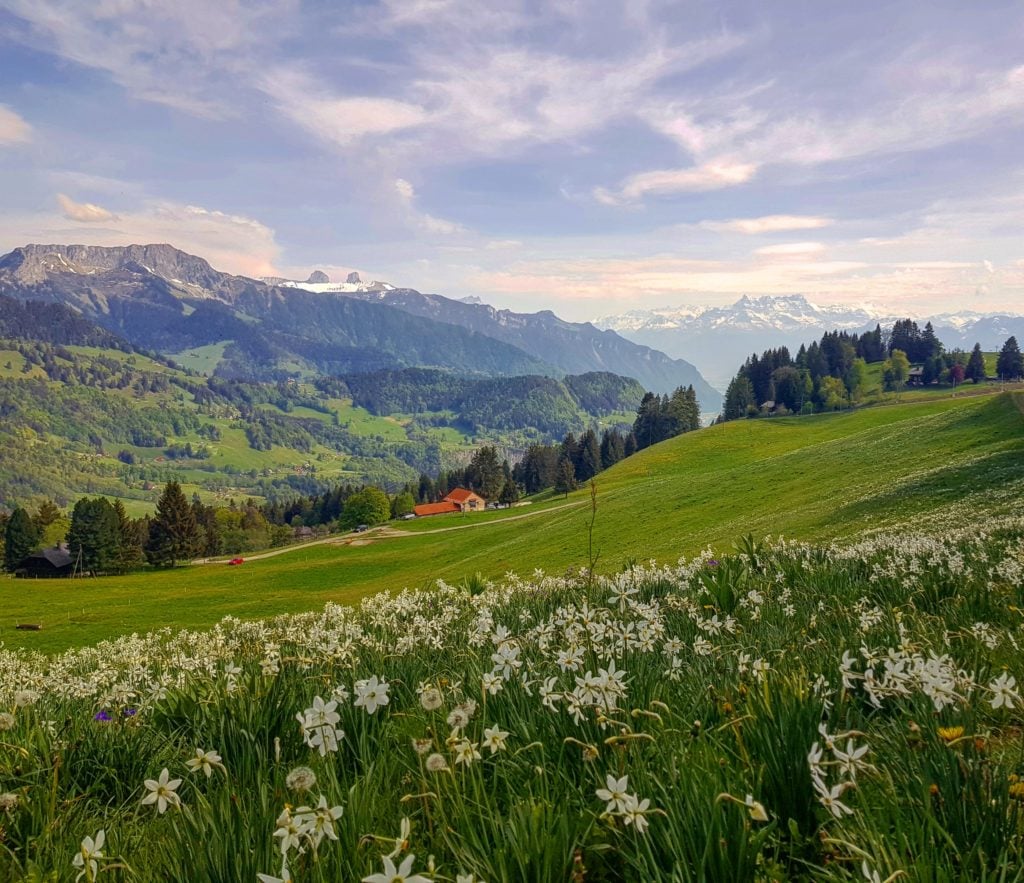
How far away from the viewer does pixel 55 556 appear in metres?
115

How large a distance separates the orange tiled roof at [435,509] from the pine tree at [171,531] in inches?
2203

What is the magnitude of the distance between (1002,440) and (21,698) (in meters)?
52.9

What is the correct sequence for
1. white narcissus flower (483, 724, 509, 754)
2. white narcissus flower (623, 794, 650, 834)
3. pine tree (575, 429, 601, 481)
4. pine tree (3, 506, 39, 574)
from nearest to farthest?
white narcissus flower (623, 794, 650, 834) → white narcissus flower (483, 724, 509, 754) → pine tree (3, 506, 39, 574) → pine tree (575, 429, 601, 481)

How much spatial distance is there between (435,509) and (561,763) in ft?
516

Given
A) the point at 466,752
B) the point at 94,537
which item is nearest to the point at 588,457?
the point at 94,537

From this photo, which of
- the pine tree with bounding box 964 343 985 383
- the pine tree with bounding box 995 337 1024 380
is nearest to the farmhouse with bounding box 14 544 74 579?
the pine tree with bounding box 964 343 985 383

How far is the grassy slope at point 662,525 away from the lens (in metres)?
37.1

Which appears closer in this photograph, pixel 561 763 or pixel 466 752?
pixel 466 752

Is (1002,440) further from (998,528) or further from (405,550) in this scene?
(405,550)

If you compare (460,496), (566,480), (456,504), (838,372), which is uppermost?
(838,372)

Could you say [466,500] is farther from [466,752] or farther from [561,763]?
[466,752]

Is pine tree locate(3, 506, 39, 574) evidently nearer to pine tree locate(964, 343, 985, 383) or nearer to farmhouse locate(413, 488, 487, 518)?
farmhouse locate(413, 488, 487, 518)

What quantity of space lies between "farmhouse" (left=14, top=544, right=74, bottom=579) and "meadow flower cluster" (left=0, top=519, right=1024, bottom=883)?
5079 inches

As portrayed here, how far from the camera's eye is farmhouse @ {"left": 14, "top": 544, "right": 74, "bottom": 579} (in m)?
113
